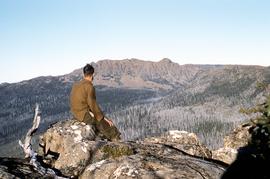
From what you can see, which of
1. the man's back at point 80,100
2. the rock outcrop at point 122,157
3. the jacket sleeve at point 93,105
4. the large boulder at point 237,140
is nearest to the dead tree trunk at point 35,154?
the rock outcrop at point 122,157

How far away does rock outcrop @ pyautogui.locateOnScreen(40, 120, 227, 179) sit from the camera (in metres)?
12.0

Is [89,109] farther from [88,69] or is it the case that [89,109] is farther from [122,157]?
[122,157]

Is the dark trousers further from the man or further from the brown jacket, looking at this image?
the brown jacket

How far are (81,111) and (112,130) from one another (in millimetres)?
1872

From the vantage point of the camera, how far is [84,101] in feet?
65.5

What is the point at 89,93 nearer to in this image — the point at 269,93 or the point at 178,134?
the point at 178,134

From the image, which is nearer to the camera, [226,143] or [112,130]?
[112,130]

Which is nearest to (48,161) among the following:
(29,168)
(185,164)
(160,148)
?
(29,168)

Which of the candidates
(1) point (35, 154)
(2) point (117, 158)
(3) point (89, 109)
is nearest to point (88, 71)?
(3) point (89, 109)

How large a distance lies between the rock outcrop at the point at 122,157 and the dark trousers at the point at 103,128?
1.78 ft

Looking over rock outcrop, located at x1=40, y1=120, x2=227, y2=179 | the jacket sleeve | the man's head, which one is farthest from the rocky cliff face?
the man's head

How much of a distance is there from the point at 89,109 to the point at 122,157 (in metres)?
7.20

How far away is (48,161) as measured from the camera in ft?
54.6

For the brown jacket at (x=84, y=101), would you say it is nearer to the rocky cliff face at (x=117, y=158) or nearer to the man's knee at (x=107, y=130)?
the man's knee at (x=107, y=130)
